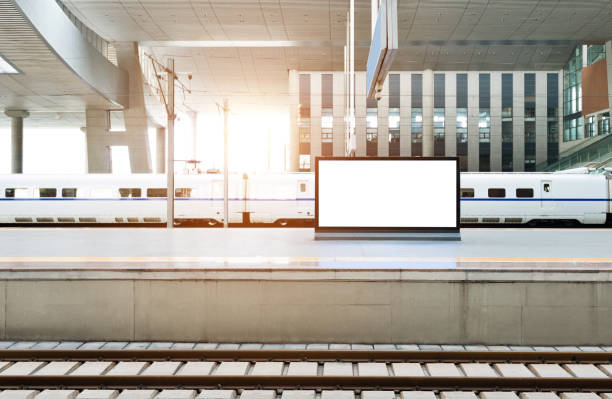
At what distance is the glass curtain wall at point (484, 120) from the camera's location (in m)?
36.3

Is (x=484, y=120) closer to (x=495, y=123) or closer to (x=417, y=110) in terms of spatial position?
(x=495, y=123)

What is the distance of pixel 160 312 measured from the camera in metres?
5.11

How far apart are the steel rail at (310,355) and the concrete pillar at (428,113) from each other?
31968 millimetres

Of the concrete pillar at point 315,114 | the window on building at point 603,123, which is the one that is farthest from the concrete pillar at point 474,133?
the concrete pillar at point 315,114

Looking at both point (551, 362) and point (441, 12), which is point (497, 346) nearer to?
point (551, 362)

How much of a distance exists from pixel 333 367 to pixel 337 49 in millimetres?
28177

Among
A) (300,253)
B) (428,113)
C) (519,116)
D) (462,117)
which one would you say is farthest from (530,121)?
(300,253)

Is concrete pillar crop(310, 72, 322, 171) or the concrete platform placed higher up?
concrete pillar crop(310, 72, 322, 171)

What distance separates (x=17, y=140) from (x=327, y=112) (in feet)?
75.8

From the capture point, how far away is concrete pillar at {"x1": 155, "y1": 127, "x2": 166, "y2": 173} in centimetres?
3294

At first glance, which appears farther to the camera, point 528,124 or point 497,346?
point 528,124

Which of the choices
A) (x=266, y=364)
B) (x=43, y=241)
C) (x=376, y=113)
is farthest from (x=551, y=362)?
(x=376, y=113)

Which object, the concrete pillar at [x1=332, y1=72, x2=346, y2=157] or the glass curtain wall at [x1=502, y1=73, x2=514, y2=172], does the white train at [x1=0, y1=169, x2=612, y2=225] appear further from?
the glass curtain wall at [x1=502, y1=73, x2=514, y2=172]

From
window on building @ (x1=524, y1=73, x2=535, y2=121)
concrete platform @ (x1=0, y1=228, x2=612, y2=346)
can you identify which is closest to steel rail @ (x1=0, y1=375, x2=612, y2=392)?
concrete platform @ (x1=0, y1=228, x2=612, y2=346)
